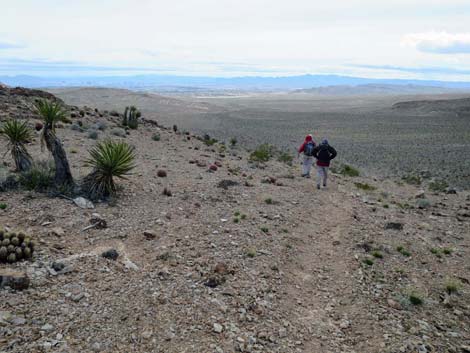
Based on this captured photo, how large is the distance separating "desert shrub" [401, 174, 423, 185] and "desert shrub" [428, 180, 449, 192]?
56 centimetres

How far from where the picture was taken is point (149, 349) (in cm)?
511

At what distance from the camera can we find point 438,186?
17734 millimetres

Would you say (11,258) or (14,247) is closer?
(11,258)

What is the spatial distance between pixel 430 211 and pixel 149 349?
1081 centimetres

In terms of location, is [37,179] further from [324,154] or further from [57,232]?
[324,154]

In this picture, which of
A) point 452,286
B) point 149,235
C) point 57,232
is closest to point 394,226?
point 452,286

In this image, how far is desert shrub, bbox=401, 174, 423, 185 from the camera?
62.1 ft

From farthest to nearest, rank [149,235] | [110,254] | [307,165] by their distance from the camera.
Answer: [307,165], [149,235], [110,254]

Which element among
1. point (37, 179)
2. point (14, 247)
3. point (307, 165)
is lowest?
point (14, 247)

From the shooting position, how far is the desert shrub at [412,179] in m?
18.9

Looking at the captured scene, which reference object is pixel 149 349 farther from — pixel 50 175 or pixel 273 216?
pixel 50 175

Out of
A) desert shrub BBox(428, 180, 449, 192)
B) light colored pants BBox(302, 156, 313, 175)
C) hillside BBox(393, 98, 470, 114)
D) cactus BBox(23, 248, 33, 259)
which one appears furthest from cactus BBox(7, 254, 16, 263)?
hillside BBox(393, 98, 470, 114)

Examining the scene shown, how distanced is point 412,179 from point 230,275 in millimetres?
15026

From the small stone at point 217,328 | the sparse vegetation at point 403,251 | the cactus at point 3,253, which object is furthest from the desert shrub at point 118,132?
the small stone at point 217,328
